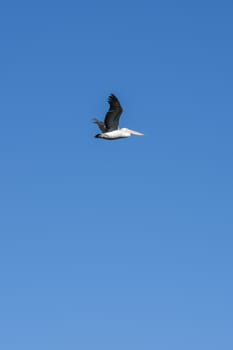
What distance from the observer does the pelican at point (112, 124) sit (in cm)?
14538

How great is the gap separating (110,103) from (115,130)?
14.6ft

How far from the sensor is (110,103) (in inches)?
5714

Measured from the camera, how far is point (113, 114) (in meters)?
147

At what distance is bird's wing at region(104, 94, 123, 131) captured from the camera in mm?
145000

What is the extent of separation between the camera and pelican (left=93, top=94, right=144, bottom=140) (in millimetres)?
145375

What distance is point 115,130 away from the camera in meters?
149

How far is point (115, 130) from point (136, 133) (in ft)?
11.9

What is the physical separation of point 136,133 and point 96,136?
577cm

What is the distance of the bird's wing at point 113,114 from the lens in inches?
5709

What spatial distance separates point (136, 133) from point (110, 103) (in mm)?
7708

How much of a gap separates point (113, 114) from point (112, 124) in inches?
62.7

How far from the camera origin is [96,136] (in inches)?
5807

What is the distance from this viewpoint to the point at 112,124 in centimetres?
14800
